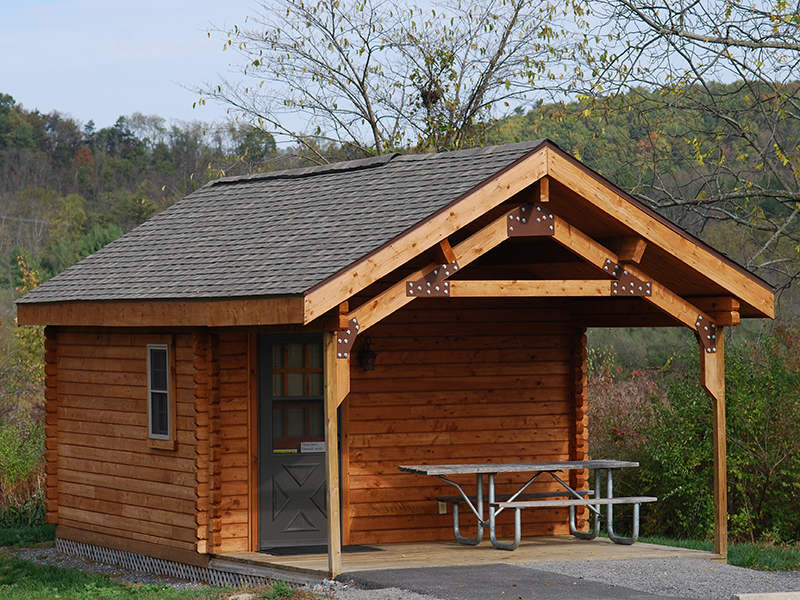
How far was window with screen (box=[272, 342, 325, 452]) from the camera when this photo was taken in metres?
10.6

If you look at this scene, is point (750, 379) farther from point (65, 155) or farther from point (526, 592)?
point (65, 155)

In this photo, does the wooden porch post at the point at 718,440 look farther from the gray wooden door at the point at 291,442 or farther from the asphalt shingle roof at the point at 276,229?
the gray wooden door at the point at 291,442

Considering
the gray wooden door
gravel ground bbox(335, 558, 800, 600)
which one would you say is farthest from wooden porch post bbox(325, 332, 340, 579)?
the gray wooden door

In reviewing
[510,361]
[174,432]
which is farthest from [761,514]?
[174,432]

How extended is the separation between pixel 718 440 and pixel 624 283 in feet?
6.13

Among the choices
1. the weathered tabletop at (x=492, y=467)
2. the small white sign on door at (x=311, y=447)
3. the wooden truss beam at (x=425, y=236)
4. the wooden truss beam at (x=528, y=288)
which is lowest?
the weathered tabletop at (x=492, y=467)

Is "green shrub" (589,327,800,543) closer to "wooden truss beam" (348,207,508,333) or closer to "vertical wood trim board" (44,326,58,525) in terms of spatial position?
"wooden truss beam" (348,207,508,333)

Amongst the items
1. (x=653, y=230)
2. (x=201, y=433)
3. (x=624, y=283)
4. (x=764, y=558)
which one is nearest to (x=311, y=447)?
(x=201, y=433)

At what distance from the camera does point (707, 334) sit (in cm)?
1052

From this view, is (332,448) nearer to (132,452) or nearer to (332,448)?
(332,448)

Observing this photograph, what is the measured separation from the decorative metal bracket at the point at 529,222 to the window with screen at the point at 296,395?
2.49 meters

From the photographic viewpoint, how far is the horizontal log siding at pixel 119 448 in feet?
34.8

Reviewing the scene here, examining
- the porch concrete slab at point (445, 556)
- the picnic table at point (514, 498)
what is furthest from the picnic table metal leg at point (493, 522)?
the porch concrete slab at point (445, 556)

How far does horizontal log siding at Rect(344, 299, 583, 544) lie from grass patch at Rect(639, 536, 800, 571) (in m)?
1.89
